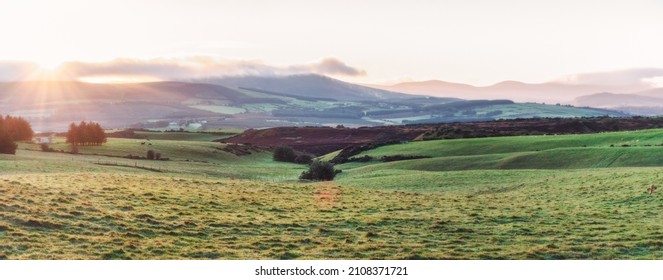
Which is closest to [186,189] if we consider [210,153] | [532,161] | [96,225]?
[96,225]

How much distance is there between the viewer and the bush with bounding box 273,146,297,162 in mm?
118938

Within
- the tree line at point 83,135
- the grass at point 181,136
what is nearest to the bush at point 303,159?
the tree line at point 83,135

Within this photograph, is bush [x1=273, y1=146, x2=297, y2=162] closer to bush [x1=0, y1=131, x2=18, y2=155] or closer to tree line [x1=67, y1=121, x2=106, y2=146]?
tree line [x1=67, y1=121, x2=106, y2=146]

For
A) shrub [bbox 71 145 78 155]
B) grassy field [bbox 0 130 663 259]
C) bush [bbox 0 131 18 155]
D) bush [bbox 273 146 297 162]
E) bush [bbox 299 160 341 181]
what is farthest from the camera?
bush [bbox 273 146 297 162]

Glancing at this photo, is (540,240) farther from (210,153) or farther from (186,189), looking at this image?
(210,153)

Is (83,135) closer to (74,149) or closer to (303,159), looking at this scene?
(74,149)

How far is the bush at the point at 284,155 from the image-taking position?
119 m

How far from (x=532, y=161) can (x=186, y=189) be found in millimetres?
50626

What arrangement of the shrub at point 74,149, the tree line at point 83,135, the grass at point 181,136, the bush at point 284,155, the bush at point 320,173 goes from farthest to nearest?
the grass at point 181,136 → the bush at point 284,155 → the tree line at point 83,135 → the shrub at point 74,149 → the bush at point 320,173

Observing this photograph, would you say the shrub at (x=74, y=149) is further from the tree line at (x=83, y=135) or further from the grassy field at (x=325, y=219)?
the grassy field at (x=325, y=219)

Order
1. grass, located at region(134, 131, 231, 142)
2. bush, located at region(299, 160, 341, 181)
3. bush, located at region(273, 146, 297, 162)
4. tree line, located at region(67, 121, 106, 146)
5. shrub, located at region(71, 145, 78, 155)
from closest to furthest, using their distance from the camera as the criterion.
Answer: bush, located at region(299, 160, 341, 181) → shrub, located at region(71, 145, 78, 155) → tree line, located at region(67, 121, 106, 146) → bush, located at region(273, 146, 297, 162) → grass, located at region(134, 131, 231, 142)

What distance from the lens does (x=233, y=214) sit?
33.1 metres

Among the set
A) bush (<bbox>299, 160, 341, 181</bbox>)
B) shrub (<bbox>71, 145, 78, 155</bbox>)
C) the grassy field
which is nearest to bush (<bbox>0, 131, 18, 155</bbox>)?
shrub (<bbox>71, 145, 78, 155</bbox>)

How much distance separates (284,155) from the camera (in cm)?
11950
